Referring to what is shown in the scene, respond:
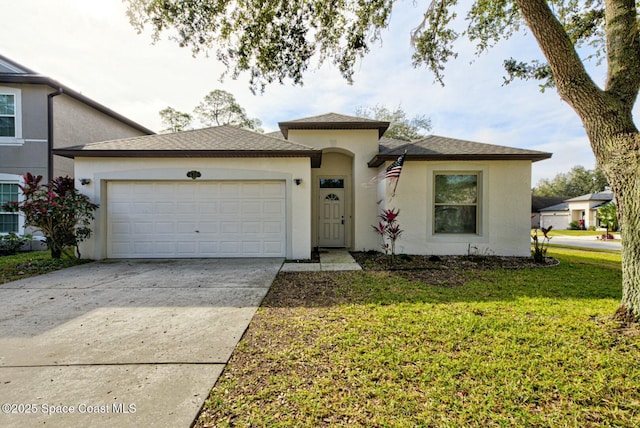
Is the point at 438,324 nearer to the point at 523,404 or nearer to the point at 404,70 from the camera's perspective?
the point at 523,404

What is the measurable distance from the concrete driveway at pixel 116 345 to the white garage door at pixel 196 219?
2.25 m

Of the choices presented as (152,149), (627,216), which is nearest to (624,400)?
(627,216)

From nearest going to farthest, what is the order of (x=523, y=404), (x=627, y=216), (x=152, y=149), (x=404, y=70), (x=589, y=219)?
(x=523, y=404) < (x=627, y=216) < (x=152, y=149) < (x=404, y=70) < (x=589, y=219)

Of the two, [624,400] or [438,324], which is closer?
[624,400]

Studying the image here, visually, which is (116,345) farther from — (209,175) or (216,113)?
(216,113)

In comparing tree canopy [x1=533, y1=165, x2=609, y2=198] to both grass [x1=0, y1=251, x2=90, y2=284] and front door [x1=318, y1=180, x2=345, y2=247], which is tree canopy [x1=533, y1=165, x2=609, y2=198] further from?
grass [x1=0, y1=251, x2=90, y2=284]

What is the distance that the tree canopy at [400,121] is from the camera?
23.2 m

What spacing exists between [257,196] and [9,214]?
9.86 metres

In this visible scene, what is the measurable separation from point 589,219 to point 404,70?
112 feet

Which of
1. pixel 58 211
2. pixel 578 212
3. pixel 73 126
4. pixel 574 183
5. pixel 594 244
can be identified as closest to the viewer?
pixel 58 211

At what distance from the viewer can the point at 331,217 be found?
1085 centimetres

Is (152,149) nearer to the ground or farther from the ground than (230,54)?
nearer to the ground

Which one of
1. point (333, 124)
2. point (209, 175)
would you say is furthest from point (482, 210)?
point (209, 175)

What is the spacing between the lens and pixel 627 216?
137 inches
